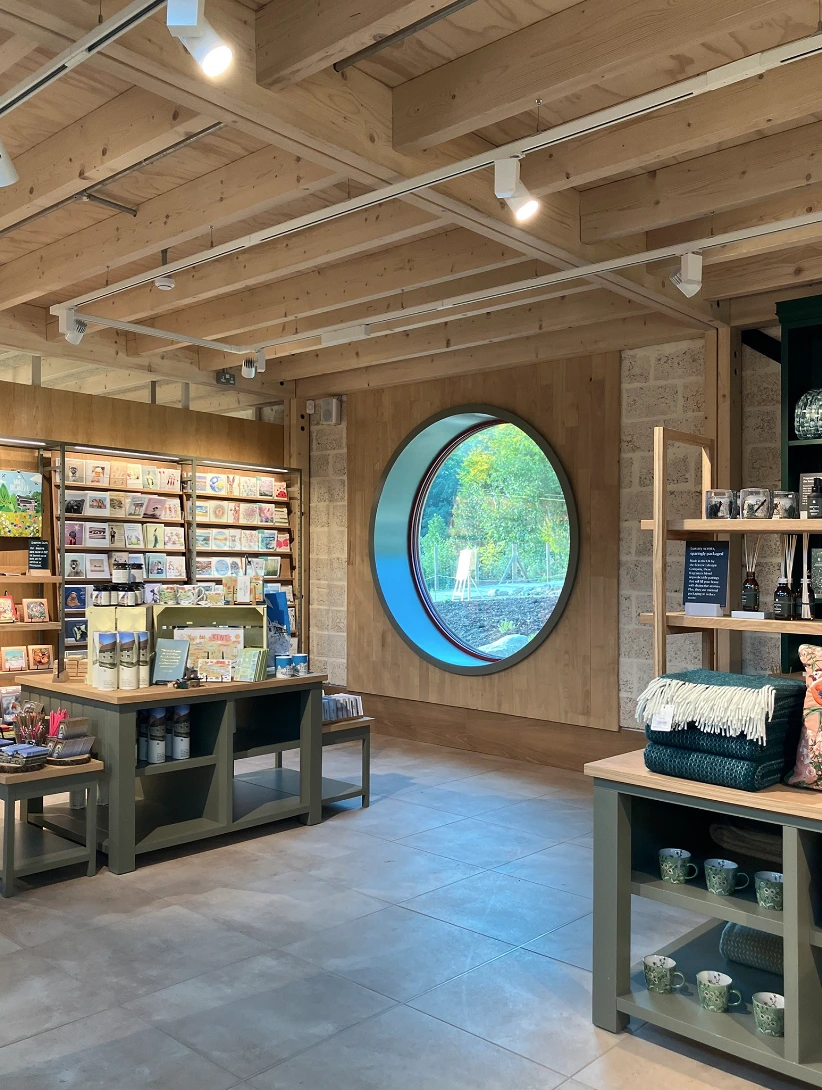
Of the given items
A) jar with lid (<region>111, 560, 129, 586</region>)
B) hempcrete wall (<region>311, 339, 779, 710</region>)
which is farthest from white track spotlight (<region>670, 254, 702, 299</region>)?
jar with lid (<region>111, 560, 129, 586</region>)

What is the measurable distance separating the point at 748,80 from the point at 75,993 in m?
4.18

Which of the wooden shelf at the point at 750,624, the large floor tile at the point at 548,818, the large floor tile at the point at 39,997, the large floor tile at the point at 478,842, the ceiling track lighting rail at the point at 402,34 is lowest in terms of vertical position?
the large floor tile at the point at 548,818

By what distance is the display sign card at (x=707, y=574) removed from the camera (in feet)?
14.1

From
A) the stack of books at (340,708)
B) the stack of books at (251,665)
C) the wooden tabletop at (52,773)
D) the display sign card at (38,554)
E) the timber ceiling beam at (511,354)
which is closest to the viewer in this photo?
the wooden tabletop at (52,773)

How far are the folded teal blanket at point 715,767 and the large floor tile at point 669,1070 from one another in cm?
84

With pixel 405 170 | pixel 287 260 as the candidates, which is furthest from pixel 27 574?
pixel 405 170

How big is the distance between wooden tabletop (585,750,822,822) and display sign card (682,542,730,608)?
150 cm

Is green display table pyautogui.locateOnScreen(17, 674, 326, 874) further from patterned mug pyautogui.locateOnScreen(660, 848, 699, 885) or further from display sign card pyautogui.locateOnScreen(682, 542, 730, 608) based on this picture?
patterned mug pyautogui.locateOnScreen(660, 848, 699, 885)

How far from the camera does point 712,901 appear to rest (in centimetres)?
278

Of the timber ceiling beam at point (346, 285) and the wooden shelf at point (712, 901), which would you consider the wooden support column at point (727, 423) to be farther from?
the wooden shelf at point (712, 901)

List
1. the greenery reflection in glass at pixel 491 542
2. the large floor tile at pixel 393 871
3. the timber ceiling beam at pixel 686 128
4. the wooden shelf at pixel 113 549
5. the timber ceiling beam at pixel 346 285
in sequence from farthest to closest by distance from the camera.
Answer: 1. the greenery reflection in glass at pixel 491 542
2. the wooden shelf at pixel 113 549
3. the timber ceiling beam at pixel 346 285
4. the large floor tile at pixel 393 871
5. the timber ceiling beam at pixel 686 128

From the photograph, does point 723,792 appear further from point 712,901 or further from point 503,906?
point 503,906

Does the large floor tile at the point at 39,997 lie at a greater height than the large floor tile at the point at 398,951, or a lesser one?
greater

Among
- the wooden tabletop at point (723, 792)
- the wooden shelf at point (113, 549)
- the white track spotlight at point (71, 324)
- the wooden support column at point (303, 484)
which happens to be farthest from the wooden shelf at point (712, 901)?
the wooden support column at point (303, 484)
